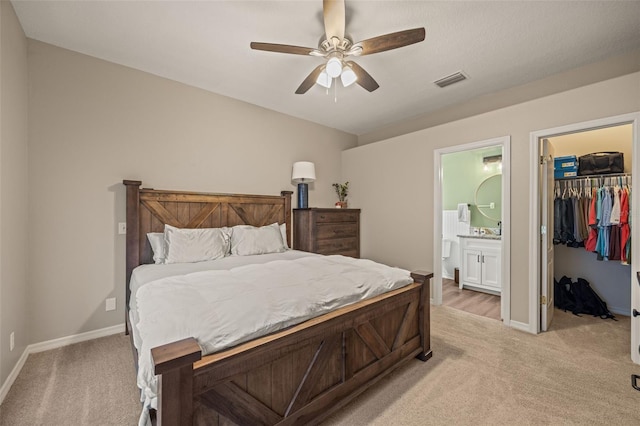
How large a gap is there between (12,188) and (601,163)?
6.01 meters

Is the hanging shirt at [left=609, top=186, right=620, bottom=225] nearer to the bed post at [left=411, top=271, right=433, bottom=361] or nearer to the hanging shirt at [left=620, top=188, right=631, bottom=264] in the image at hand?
the hanging shirt at [left=620, top=188, right=631, bottom=264]

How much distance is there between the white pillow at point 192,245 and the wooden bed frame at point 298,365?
2.25ft

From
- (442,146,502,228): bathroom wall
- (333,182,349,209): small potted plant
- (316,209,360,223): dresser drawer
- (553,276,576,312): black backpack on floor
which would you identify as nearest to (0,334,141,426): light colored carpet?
(316,209,360,223): dresser drawer

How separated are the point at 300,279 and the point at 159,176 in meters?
2.27

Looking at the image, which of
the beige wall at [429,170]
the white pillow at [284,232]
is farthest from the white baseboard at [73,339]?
the beige wall at [429,170]

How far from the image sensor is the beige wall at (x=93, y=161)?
2.47 m

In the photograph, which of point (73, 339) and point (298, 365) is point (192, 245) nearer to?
point (73, 339)

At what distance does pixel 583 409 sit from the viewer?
1715 mm

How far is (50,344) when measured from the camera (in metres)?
2.48

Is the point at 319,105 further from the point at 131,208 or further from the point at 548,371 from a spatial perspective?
the point at 548,371

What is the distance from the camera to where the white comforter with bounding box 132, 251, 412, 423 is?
121 centimetres

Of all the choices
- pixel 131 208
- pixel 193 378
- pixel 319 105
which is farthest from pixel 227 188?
pixel 193 378

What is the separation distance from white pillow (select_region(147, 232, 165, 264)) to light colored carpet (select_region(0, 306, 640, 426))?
0.85 metres

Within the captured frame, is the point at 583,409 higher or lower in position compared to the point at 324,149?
lower
